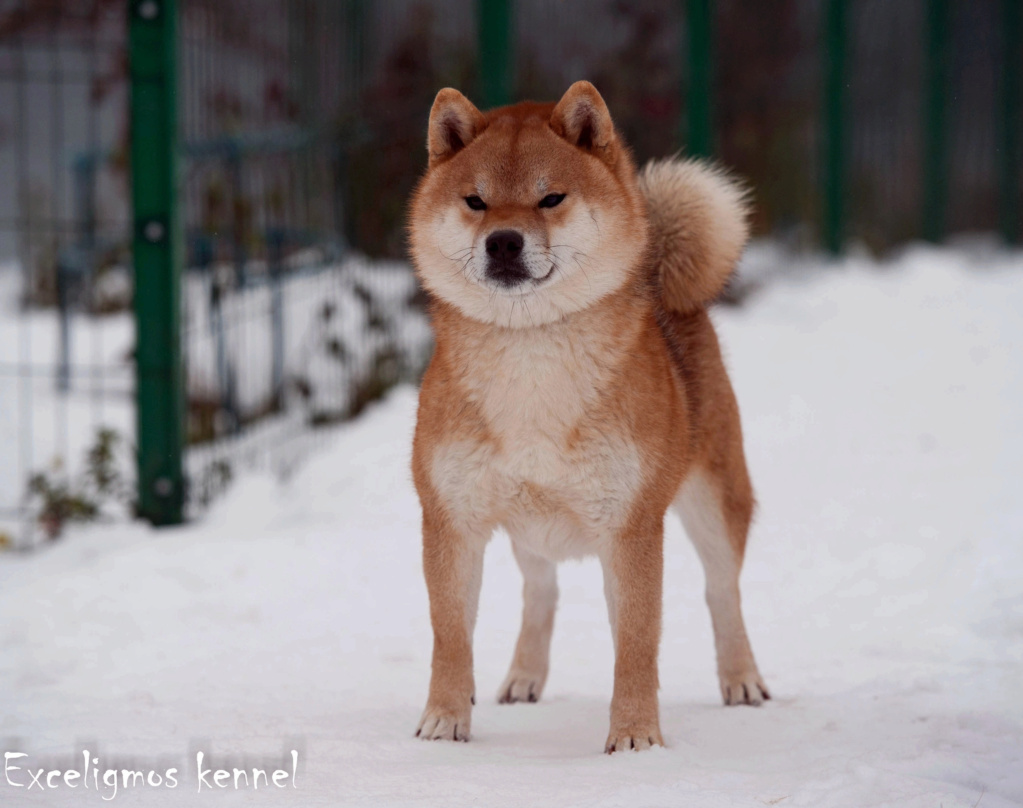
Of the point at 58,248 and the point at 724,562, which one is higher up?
the point at 58,248

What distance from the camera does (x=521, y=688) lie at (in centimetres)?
343

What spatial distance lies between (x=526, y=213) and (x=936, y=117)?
12525mm

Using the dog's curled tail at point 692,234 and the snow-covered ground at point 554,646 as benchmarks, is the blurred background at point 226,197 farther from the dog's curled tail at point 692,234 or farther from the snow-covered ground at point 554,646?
the dog's curled tail at point 692,234

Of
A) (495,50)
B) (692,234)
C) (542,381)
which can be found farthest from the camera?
(495,50)

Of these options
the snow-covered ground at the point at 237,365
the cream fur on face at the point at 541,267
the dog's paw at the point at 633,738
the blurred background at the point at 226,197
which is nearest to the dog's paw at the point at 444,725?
the dog's paw at the point at 633,738

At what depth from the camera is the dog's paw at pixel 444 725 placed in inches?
115

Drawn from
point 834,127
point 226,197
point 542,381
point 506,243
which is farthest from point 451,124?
point 834,127

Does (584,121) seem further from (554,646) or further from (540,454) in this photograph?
(554,646)

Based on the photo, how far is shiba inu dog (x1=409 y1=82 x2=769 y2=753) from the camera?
9.25 ft

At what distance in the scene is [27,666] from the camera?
11.8ft

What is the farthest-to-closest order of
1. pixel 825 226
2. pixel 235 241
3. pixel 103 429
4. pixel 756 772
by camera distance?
pixel 825 226 < pixel 235 241 < pixel 103 429 < pixel 756 772

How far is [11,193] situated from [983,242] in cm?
1210

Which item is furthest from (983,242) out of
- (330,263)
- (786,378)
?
(330,263)

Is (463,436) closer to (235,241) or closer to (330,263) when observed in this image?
(235,241)
